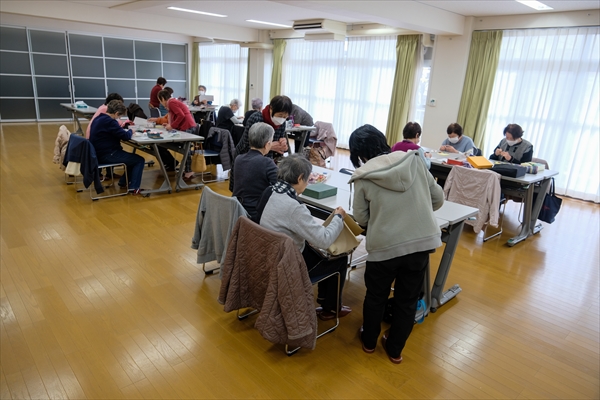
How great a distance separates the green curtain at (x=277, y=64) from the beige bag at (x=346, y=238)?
876 cm

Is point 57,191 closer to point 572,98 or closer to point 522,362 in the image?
point 522,362

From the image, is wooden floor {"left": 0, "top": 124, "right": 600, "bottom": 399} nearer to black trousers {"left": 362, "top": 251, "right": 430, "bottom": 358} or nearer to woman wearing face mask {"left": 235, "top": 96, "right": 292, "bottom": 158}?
black trousers {"left": 362, "top": 251, "right": 430, "bottom": 358}

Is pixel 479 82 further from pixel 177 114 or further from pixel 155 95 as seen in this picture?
pixel 155 95

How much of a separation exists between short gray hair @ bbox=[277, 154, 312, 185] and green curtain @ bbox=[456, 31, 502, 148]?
5650 mm

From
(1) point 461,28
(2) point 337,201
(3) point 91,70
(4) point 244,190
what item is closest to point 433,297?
(2) point 337,201

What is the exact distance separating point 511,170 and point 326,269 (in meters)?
2.61

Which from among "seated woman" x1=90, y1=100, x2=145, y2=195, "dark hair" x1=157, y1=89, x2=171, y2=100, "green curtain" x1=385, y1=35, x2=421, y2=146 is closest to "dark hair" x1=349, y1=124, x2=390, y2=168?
"seated woman" x1=90, y1=100, x2=145, y2=195

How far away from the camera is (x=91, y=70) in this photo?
11.4m

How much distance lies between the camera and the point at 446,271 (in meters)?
2.88

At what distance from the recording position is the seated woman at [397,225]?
6.69ft

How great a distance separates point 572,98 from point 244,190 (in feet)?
18.4

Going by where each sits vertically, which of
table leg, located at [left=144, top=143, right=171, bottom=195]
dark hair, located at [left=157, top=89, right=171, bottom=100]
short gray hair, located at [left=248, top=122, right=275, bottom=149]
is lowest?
table leg, located at [left=144, top=143, right=171, bottom=195]

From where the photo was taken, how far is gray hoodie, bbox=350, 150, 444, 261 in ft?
6.64

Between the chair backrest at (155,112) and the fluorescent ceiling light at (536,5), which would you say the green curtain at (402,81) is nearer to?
the fluorescent ceiling light at (536,5)
